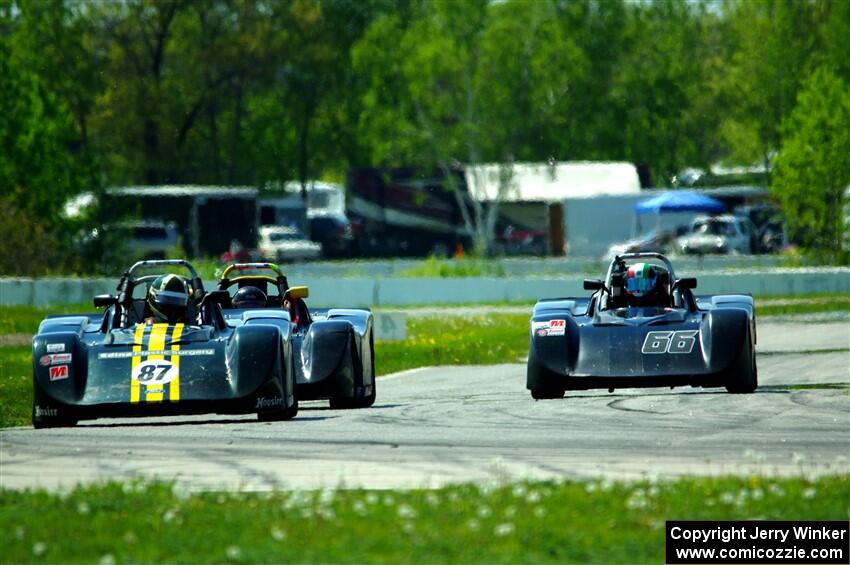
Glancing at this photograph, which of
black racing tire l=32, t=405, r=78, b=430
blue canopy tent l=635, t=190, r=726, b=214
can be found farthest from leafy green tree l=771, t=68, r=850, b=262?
black racing tire l=32, t=405, r=78, b=430

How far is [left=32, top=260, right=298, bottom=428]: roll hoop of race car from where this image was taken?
42.3ft

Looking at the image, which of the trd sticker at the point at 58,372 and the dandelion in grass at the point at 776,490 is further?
the trd sticker at the point at 58,372

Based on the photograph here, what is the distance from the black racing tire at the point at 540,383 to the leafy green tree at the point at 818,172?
2847 centimetres

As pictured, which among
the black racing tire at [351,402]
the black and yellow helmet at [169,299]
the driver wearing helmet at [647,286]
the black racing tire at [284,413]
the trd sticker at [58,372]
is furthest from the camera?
the driver wearing helmet at [647,286]

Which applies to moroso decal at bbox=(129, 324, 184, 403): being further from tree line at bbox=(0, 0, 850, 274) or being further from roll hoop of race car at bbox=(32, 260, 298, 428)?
tree line at bbox=(0, 0, 850, 274)

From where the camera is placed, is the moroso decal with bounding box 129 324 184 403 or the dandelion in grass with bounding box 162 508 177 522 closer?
the dandelion in grass with bounding box 162 508 177 522

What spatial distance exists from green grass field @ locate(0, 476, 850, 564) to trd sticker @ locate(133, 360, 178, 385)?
3.69 m

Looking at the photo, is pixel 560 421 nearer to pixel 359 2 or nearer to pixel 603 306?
pixel 603 306

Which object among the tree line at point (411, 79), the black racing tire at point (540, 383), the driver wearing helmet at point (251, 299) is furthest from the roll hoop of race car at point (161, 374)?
the tree line at point (411, 79)

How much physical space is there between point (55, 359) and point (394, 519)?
5.66 meters

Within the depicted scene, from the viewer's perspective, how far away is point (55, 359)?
13.1 metres

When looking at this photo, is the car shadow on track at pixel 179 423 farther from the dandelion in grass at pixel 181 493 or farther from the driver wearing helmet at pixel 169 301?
the dandelion in grass at pixel 181 493

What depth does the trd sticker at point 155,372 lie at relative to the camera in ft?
42.5

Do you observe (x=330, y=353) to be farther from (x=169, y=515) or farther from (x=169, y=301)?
(x=169, y=515)
